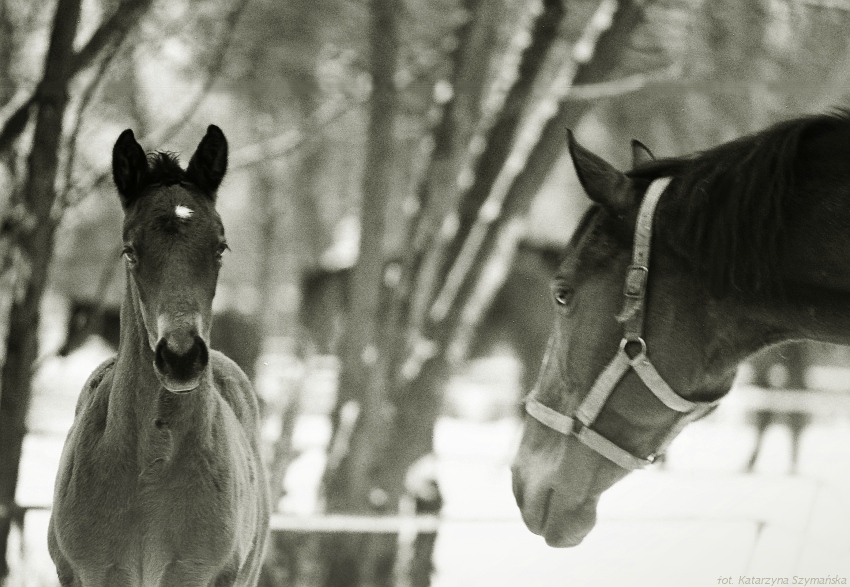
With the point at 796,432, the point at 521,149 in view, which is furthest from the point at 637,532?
the point at 796,432

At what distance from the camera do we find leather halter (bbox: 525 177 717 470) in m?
2.19

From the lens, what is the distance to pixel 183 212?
236cm

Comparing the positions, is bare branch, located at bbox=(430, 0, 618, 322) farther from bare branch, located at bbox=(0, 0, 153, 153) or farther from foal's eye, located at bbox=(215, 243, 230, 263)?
foal's eye, located at bbox=(215, 243, 230, 263)

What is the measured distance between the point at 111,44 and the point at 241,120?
7913 mm

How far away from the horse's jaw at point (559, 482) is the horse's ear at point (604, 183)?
0.58m

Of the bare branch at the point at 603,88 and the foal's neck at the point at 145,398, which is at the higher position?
the bare branch at the point at 603,88

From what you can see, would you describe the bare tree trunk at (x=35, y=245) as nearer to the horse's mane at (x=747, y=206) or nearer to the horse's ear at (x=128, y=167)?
the horse's ear at (x=128, y=167)

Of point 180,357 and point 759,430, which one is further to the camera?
point 759,430

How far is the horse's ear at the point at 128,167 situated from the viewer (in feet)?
7.64

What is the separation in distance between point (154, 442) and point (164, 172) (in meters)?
0.70

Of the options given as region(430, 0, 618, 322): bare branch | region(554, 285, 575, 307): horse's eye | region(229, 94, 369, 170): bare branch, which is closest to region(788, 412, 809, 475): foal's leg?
region(430, 0, 618, 322): bare branch

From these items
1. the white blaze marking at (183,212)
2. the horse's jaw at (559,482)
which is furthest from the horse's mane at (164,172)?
the horse's jaw at (559,482)

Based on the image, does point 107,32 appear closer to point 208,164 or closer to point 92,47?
point 92,47

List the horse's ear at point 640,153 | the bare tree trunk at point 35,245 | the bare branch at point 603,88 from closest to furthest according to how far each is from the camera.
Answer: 1. the horse's ear at point 640,153
2. the bare tree trunk at point 35,245
3. the bare branch at point 603,88
